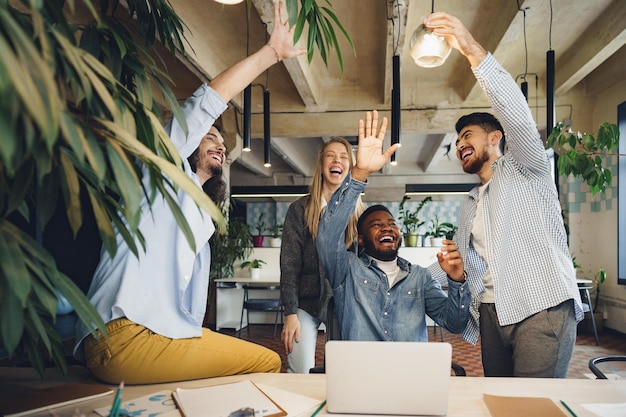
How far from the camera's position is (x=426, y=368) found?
101cm

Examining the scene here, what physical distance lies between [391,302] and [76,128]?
1681mm

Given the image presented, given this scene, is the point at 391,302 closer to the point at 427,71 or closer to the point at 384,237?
the point at 384,237

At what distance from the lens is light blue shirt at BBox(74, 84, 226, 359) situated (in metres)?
1.23

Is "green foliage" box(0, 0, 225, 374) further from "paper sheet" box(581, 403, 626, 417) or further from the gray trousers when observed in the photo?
the gray trousers

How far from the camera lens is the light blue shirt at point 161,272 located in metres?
1.23

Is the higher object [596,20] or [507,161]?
[596,20]

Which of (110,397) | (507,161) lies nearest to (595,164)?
(507,161)

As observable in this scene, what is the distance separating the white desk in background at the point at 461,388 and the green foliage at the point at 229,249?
5278 mm

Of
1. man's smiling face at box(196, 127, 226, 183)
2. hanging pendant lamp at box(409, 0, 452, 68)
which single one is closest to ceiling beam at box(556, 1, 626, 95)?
hanging pendant lamp at box(409, 0, 452, 68)

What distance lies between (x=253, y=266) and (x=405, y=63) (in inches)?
145

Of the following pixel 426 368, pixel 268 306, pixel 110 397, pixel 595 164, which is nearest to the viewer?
pixel 426 368

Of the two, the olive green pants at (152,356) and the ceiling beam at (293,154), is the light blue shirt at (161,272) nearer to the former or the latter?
the olive green pants at (152,356)

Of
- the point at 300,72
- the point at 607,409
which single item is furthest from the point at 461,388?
the point at 300,72

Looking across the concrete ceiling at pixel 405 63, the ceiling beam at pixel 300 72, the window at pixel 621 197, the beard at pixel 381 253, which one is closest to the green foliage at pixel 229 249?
the concrete ceiling at pixel 405 63
